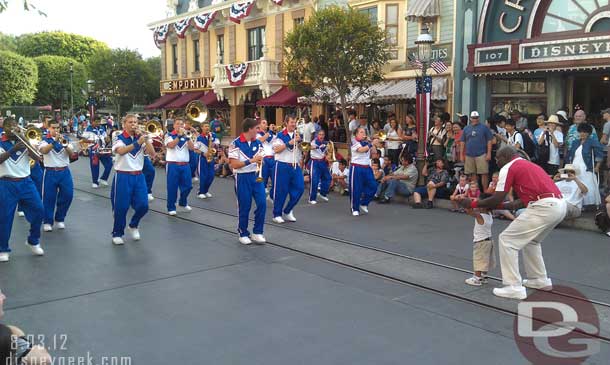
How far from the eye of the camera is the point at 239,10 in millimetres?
27562

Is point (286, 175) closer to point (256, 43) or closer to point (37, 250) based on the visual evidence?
point (37, 250)

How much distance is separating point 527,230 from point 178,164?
8.18m

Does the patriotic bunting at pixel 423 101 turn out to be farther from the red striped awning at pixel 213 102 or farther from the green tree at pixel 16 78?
the green tree at pixel 16 78

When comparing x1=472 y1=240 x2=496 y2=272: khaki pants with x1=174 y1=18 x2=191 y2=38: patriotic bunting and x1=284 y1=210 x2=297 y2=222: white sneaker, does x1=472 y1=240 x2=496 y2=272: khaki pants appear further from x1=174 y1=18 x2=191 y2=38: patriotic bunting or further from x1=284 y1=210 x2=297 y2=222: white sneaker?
x1=174 y1=18 x2=191 y2=38: patriotic bunting

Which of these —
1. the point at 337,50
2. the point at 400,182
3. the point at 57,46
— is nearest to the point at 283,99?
the point at 337,50

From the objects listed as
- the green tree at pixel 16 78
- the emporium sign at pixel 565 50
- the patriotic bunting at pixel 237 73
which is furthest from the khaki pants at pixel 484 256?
the green tree at pixel 16 78

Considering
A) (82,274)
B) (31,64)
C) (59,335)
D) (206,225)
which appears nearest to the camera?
(59,335)

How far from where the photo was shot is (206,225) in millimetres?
11016

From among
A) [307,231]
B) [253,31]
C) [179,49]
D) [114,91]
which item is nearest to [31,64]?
[114,91]

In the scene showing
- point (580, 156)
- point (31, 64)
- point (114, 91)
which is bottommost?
point (580, 156)

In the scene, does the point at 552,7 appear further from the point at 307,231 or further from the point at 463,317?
the point at 463,317

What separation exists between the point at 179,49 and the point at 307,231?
2657cm

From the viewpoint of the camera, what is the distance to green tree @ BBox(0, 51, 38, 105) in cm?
5719

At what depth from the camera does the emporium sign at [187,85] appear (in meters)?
31.7
